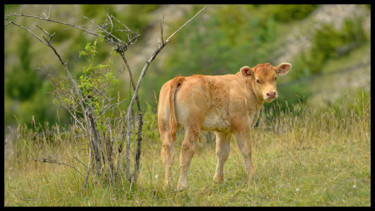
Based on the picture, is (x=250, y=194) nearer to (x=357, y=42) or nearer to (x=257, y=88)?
(x=257, y=88)

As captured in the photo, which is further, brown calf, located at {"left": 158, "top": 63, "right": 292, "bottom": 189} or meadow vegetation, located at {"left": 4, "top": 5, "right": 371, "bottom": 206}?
brown calf, located at {"left": 158, "top": 63, "right": 292, "bottom": 189}

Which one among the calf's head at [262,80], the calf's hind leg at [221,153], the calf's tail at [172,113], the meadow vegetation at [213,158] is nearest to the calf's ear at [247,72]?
the calf's head at [262,80]

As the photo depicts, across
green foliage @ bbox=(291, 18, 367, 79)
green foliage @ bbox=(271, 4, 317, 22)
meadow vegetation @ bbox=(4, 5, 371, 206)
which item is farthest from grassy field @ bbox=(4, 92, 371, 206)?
green foliage @ bbox=(271, 4, 317, 22)

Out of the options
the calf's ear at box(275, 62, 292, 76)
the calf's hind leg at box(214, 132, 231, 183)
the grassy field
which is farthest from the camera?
the calf's ear at box(275, 62, 292, 76)

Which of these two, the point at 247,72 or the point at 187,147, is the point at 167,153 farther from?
the point at 247,72

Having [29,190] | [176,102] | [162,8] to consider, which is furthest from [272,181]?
[162,8]

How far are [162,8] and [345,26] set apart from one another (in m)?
12.4

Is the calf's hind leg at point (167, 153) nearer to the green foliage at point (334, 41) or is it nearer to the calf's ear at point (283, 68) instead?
the calf's ear at point (283, 68)

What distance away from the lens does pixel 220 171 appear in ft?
30.8

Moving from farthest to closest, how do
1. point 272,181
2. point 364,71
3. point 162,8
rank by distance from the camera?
point 162,8
point 364,71
point 272,181

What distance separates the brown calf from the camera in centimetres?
865

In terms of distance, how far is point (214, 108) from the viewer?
903 centimetres

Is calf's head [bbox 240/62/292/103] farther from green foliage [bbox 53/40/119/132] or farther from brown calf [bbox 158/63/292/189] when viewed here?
green foliage [bbox 53/40/119/132]

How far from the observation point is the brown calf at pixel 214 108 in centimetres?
865
